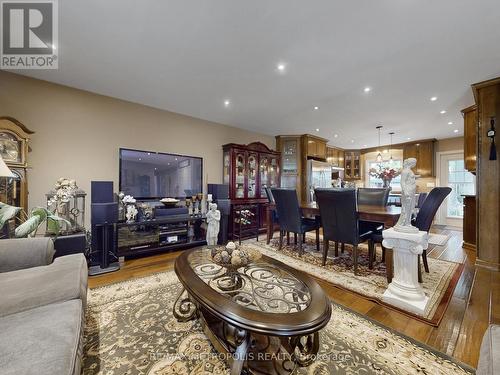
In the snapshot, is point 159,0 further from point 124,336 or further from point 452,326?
point 452,326

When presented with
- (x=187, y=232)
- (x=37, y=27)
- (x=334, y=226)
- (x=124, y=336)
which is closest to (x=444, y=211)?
(x=334, y=226)

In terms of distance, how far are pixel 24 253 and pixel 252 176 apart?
3810 millimetres

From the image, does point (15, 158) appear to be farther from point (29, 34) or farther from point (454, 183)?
point (454, 183)

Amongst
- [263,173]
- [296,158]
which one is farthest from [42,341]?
[296,158]

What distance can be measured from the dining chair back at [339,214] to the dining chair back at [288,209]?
463 mm

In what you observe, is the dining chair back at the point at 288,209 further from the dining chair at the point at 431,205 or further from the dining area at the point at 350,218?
the dining chair at the point at 431,205

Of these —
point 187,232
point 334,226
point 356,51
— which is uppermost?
point 356,51

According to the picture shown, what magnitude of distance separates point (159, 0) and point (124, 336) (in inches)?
98.9

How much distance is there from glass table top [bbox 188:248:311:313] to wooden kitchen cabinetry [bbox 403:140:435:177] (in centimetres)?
684

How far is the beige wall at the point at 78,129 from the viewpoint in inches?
106

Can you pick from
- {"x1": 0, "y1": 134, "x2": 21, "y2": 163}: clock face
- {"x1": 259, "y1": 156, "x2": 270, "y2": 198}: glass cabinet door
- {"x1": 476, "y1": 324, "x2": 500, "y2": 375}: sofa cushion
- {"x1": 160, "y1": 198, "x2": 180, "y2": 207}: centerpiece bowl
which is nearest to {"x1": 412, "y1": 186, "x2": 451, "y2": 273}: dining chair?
{"x1": 476, "y1": 324, "x2": 500, "y2": 375}: sofa cushion

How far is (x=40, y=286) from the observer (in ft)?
4.20

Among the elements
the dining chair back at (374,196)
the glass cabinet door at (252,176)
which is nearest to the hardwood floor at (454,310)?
the dining chair back at (374,196)

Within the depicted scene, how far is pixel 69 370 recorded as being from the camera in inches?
30.0
